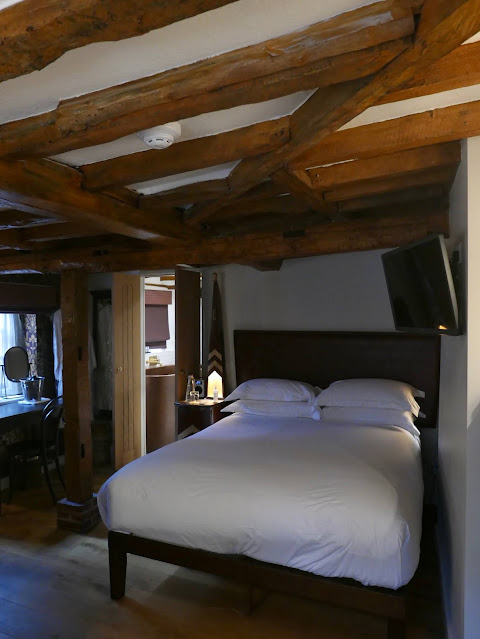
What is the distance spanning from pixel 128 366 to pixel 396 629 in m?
3.85

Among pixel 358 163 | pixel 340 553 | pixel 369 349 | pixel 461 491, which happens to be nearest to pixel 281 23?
pixel 358 163

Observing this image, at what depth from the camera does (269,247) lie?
3.43 metres

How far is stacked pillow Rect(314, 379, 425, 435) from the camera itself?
3.65 meters

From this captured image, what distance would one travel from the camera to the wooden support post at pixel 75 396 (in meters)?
3.81

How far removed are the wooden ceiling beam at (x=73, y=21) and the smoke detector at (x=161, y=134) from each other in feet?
2.32

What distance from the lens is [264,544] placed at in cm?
241

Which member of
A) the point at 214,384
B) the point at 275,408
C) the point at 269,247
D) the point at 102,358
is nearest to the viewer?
the point at 269,247

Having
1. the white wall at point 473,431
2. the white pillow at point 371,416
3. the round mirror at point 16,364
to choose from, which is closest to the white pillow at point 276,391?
the white pillow at point 371,416

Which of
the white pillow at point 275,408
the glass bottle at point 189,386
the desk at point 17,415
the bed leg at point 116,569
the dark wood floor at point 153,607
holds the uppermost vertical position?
the glass bottle at point 189,386

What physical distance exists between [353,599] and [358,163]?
2165 millimetres

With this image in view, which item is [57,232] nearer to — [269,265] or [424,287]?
[269,265]

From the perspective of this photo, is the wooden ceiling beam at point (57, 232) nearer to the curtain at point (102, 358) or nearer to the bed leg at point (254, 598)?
the curtain at point (102, 358)

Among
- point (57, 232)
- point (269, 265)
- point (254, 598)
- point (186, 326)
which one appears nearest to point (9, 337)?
point (186, 326)

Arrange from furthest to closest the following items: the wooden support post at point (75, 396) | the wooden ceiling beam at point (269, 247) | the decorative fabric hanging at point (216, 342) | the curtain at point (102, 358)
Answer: the curtain at point (102, 358), the decorative fabric hanging at point (216, 342), the wooden support post at point (75, 396), the wooden ceiling beam at point (269, 247)
